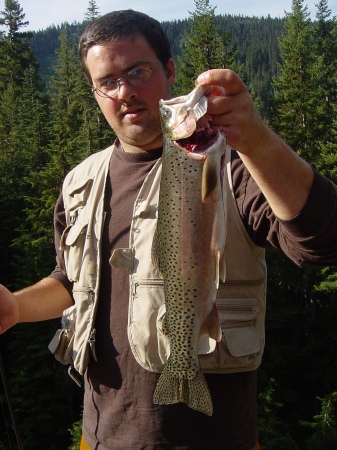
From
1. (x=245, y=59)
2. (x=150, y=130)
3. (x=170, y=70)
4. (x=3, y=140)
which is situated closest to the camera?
(x=150, y=130)

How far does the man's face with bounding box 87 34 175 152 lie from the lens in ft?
10.5

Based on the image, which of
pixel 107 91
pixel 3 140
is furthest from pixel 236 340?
pixel 3 140

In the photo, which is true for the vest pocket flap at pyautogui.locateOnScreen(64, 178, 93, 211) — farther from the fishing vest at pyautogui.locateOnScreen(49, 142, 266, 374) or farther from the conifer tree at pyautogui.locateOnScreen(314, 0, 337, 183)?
the conifer tree at pyautogui.locateOnScreen(314, 0, 337, 183)

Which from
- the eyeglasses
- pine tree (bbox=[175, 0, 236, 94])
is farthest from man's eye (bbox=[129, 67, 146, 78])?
pine tree (bbox=[175, 0, 236, 94])

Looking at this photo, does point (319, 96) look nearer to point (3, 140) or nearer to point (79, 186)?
point (3, 140)

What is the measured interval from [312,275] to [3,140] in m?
27.7

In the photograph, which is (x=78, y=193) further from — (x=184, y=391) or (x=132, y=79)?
(x=184, y=391)

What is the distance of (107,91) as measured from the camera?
328cm

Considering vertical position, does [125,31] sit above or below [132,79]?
above

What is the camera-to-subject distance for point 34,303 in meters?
3.71

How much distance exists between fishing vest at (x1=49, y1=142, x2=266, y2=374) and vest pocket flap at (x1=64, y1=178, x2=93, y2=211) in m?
0.14

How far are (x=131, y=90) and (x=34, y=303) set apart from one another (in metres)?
1.58

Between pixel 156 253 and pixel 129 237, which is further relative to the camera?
pixel 129 237

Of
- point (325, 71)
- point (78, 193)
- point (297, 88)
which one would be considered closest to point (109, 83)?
point (78, 193)
